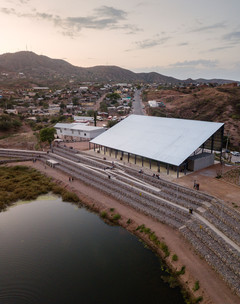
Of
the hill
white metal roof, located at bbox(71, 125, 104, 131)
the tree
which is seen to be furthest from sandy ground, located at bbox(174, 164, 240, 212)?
the tree

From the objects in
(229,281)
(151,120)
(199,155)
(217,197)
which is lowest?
(229,281)

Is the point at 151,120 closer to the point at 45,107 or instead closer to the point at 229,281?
the point at 229,281

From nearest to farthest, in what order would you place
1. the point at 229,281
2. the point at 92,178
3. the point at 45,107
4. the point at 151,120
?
1. the point at 229,281
2. the point at 92,178
3. the point at 151,120
4. the point at 45,107

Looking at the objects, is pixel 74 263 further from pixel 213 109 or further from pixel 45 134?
pixel 213 109

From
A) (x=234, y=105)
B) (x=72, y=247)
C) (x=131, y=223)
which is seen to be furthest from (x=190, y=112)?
(x=72, y=247)

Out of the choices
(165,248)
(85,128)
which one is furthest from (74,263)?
(85,128)

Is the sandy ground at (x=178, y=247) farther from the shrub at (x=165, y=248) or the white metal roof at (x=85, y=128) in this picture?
the white metal roof at (x=85, y=128)
